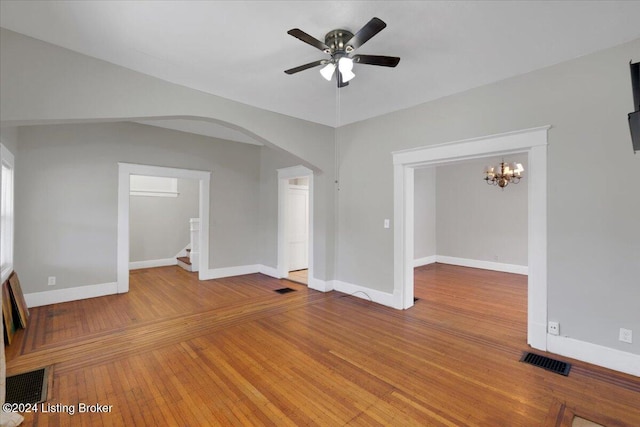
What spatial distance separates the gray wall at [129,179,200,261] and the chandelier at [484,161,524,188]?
737 centimetres

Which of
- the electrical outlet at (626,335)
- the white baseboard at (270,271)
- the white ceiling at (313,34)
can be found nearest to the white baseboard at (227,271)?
the white baseboard at (270,271)

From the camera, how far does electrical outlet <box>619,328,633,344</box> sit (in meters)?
2.53

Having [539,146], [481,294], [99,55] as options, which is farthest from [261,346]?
[481,294]

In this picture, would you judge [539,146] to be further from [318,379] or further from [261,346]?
[261,346]

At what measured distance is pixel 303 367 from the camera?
2666 millimetres

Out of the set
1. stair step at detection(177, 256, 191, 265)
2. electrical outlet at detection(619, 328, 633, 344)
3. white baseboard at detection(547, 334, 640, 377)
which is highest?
electrical outlet at detection(619, 328, 633, 344)

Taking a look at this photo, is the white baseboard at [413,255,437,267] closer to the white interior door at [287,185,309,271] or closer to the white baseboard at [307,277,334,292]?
the white interior door at [287,185,309,271]

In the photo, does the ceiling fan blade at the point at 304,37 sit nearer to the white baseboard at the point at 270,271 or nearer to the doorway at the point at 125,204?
the doorway at the point at 125,204

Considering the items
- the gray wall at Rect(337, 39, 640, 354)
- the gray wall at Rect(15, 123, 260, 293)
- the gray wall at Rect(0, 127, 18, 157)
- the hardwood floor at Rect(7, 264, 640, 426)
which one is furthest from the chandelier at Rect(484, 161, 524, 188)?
the gray wall at Rect(0, 127, 18, 157)

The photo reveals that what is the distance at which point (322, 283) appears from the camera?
5039 mm

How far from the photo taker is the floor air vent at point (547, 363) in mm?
2604

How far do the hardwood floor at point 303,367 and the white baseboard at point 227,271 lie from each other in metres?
1.32

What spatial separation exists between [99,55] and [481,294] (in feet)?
19.8

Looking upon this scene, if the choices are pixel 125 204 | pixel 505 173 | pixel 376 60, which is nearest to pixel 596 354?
pixel 376 60
